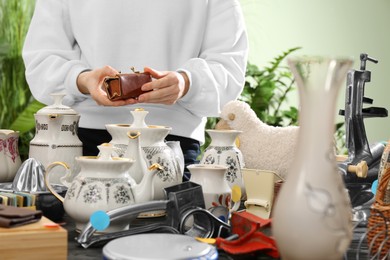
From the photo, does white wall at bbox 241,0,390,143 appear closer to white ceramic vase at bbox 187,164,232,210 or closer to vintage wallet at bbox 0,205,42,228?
white ceramic vase at bbox 187,164,232,210

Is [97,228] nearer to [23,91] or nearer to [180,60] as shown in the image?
[180,60]

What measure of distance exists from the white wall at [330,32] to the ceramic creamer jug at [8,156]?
141 inches

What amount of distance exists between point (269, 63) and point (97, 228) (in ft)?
13.2

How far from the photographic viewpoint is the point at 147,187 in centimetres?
126

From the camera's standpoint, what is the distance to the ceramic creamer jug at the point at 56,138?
61.4 inches

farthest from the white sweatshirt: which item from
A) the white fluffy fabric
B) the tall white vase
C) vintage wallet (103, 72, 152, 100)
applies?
the tall white vase

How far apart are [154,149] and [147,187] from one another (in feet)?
0.57

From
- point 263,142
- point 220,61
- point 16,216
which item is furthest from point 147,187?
point 220,61

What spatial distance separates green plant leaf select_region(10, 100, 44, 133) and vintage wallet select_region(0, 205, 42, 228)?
299cm

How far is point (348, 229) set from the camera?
839mm

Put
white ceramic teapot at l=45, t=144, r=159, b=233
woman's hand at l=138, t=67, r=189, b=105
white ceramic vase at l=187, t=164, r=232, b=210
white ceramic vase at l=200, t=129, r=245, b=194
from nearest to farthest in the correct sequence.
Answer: white ceramic teapot at l=45, t=144, r=159, b=233, white ceramic vase at l=187, t=164, r=232, b=210, white ceramic vase at l=200, t=129, r=245, b=194, woman's hand at l=138, t=67, r=189, b=105

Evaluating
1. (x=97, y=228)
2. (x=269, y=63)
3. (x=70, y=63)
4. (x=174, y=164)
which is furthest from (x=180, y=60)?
(x=269, y=63)

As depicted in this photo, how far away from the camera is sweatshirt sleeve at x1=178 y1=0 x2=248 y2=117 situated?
181 cm

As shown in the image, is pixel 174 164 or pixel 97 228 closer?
pixel 97 228
